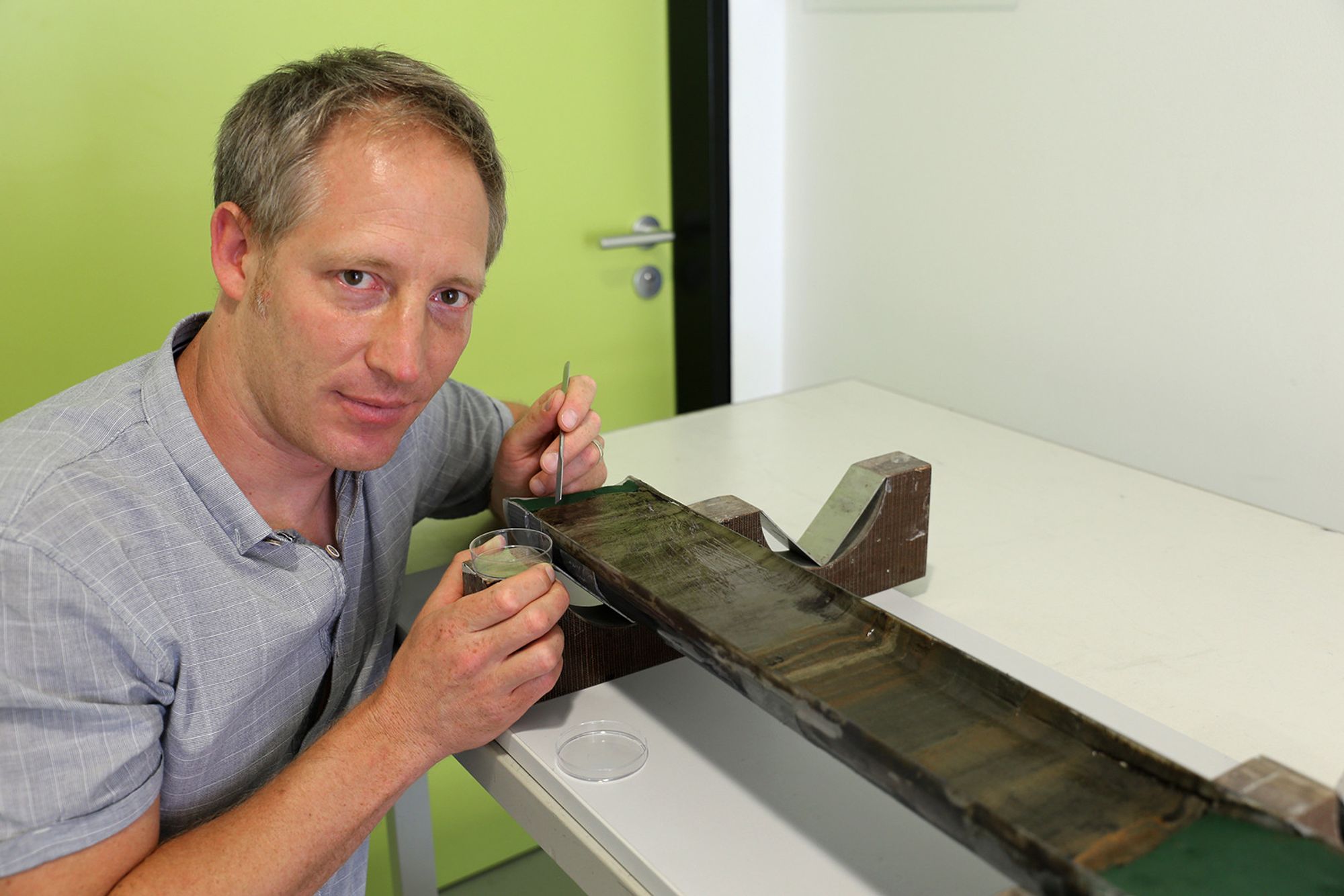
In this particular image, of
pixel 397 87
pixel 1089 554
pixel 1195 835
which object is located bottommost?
pixel 1089 554

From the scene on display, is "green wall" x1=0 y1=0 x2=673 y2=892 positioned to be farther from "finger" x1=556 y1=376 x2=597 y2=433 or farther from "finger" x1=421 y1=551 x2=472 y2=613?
"finger" x1=421 y1=551 x2=472 y2=613

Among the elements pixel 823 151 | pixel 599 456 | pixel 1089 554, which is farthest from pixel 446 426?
pixel 823 151

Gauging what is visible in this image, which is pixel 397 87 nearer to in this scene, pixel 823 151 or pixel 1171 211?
pixel 1171 211

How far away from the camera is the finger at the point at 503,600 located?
96 centimetres

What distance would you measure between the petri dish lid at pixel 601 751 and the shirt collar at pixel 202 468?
1.17 feet

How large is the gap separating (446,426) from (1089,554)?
0.84 meters

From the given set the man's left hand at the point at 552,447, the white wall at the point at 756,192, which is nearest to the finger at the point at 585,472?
the man's left hand at the point at 552,447

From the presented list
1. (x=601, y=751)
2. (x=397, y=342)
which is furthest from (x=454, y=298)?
(x=601, y=751)

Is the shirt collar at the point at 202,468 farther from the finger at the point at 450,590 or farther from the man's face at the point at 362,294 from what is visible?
the finger at the point at 450,590

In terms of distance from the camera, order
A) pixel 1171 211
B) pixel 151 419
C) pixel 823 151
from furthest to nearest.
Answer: pixel 823 151
pixel 1171 211
pixel 151 419

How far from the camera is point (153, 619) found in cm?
97

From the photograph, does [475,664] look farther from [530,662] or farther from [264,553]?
[264,553]

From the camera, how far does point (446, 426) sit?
4.89 ft

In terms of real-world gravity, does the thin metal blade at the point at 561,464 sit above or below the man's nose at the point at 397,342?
below
